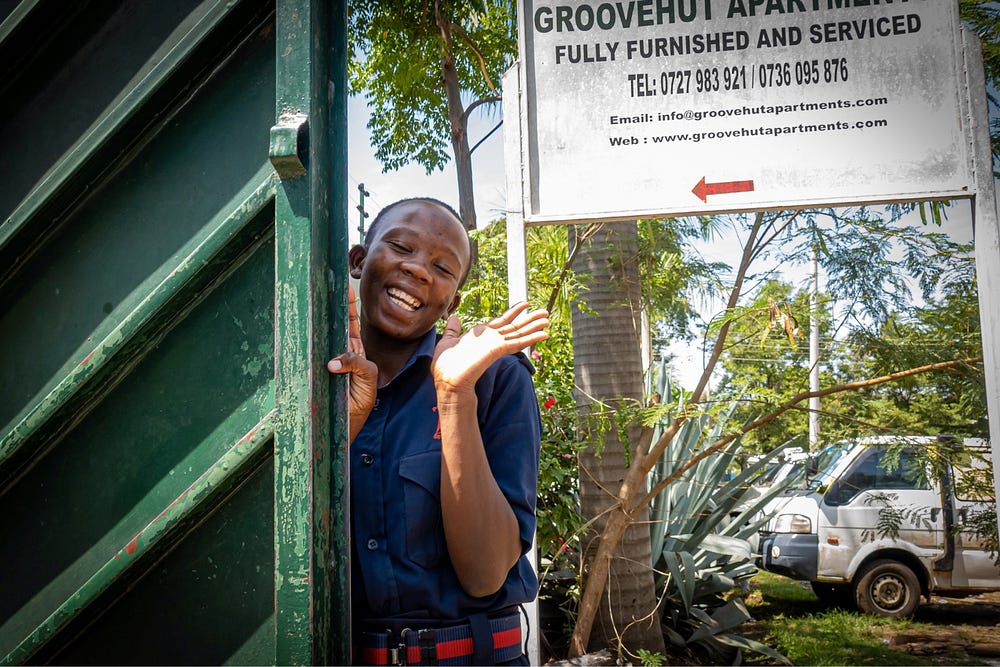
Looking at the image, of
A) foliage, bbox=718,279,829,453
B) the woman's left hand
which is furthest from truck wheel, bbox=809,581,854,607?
the woman's left hand

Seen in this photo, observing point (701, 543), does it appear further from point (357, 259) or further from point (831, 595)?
point (357, 259)

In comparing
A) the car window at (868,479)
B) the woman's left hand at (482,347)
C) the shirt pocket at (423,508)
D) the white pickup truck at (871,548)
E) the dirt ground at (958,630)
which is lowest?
the dirt ground at (958,630)

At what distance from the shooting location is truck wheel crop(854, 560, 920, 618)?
7816 mm

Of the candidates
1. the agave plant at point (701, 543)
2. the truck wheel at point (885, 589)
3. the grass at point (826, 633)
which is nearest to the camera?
the agave plant at point (701, 543)

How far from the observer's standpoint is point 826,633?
707cm

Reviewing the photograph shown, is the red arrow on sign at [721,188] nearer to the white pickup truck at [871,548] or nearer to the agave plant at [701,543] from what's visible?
the agave plant at [701,543]

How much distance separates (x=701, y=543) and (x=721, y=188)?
13.2 ft

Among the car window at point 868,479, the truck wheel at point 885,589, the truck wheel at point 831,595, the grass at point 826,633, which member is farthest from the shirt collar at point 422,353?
the truck wheel at point 831,595

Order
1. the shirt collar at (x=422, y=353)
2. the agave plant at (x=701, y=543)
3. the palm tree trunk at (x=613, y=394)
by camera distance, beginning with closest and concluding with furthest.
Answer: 1. the shirt collar at (x=422, y=353)
2. the palm tree trunk at (x=613, y=394)
3. the agave plant at (x=701, y=543)

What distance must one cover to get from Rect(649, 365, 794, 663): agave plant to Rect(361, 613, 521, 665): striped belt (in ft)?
12.5

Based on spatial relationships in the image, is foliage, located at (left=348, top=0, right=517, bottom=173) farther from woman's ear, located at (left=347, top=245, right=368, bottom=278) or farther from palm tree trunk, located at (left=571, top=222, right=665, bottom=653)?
woman's ear, located at (left=347, top=245, right=368, bottom=278)

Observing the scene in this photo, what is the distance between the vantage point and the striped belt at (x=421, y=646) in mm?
1436

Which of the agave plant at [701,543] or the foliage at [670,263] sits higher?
the foliage at [670,263]

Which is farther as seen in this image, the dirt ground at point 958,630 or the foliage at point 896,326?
the dirt ground at point 958,630
